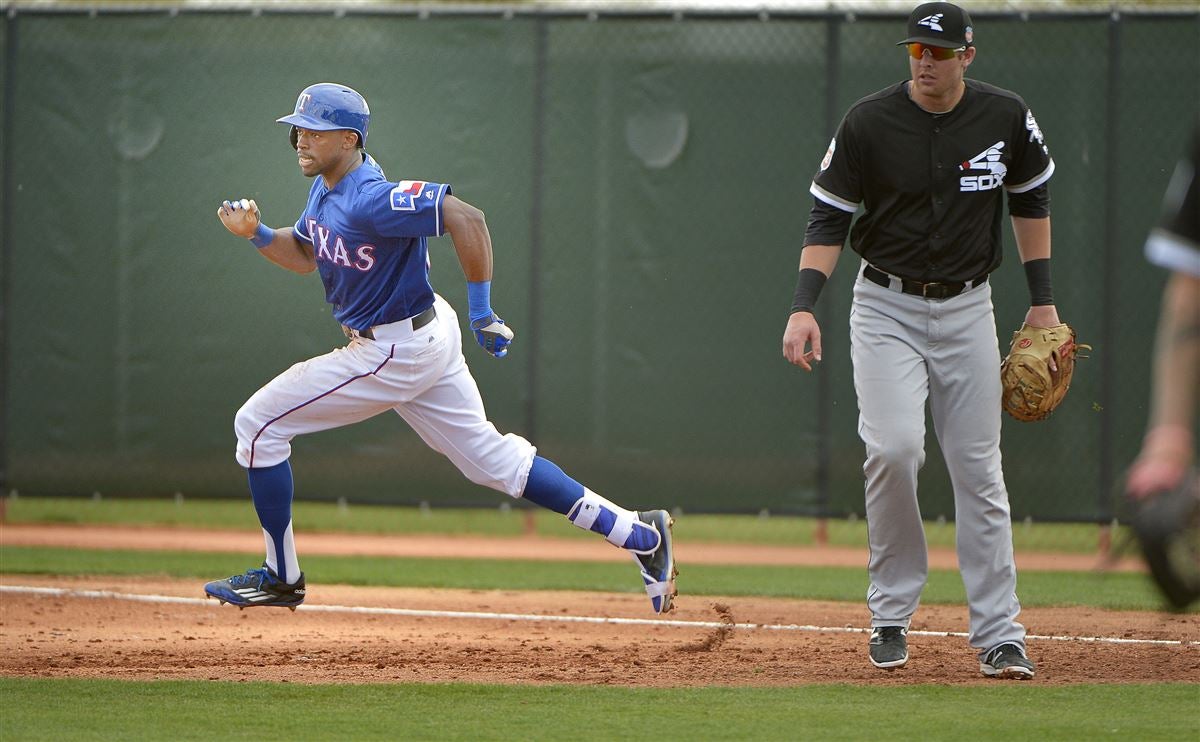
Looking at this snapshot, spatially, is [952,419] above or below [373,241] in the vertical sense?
below

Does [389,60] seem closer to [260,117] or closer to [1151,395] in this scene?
[260,117]

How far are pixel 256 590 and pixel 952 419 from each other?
2.68 metres

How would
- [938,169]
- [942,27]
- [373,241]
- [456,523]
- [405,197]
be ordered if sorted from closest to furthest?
[942,27]
[938,169]
[405,197]
[373,241]
[456,523]

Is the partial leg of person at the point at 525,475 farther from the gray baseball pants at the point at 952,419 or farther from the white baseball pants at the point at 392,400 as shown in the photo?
the gray baseball pants at the point at 952,419

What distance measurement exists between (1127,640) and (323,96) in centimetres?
375

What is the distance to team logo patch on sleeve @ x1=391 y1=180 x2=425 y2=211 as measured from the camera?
17.9 ft

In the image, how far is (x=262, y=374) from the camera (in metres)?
9.57

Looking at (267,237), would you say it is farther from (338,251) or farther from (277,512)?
(277,512)

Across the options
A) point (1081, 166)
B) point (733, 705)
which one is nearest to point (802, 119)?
point (1081, 166)

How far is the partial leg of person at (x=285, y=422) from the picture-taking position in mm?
5648

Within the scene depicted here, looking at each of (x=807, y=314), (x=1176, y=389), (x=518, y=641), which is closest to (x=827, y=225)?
(x=807, y=314)

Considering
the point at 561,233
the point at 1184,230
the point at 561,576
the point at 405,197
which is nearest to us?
the point at 1184,230

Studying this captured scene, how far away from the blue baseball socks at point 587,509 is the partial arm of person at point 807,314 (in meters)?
1.08

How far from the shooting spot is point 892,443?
4988 mm
